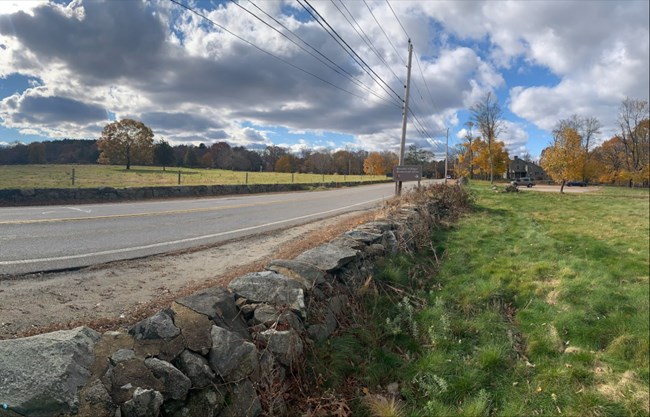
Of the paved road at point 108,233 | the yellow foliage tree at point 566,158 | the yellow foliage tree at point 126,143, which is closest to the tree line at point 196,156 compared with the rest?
the yellow foliage tree at point 126,143

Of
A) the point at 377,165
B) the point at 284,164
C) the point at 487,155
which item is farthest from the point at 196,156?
the point at 487,155

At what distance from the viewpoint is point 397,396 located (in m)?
3.59

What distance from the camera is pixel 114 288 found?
4297 mm

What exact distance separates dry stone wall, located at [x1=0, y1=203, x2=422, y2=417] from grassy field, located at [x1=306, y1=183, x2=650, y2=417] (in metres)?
0.56

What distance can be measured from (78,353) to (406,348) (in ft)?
10.8

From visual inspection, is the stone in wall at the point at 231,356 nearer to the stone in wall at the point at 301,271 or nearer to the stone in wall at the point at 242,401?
the stone in wall at the point at 242,401

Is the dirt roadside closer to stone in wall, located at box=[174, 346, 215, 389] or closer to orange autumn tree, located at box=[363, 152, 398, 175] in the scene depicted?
stone in wall, located at box=[174, 346, 215, 389]

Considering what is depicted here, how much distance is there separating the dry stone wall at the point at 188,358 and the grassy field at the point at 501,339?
1.83ft

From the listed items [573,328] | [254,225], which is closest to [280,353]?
[573,328]

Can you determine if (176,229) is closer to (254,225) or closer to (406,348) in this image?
(254,225)

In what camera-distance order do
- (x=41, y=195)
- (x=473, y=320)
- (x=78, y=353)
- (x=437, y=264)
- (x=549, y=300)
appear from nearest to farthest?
(x=78, y=353)
(x=473, y=320)
(x=549, y=300)
(x=437, y=264)
(x=41, y=195)

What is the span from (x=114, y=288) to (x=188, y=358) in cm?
223

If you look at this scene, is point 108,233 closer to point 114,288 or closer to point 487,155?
point 114,288

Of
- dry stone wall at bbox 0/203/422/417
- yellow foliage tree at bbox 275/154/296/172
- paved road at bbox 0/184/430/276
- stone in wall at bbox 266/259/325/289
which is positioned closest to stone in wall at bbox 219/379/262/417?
dry stone wall at bbox 0/203/422/417
